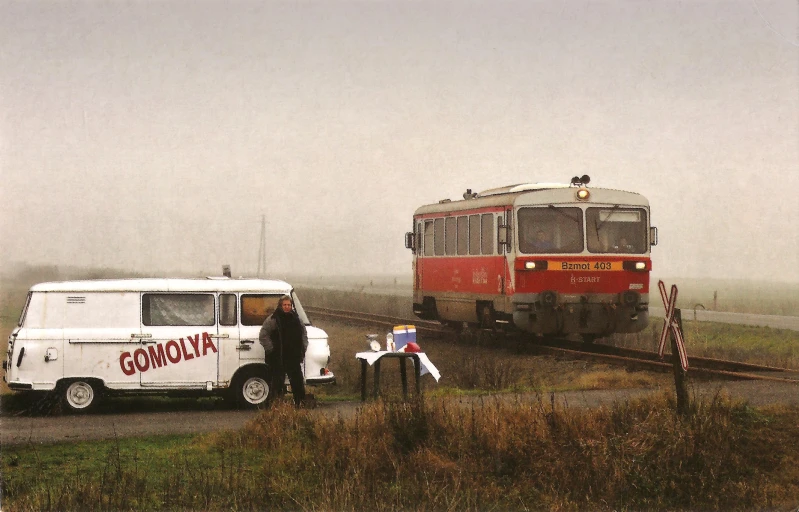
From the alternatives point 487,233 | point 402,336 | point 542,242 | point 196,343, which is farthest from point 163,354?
point 487,233

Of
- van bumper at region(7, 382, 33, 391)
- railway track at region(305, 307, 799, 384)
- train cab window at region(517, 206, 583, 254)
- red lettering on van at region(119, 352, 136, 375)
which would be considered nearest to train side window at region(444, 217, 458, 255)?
railway track at region(305, 307, 799, 384)

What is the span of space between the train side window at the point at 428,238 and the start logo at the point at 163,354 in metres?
11.3

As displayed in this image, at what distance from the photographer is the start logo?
44.5ft

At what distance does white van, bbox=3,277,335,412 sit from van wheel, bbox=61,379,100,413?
0.5 inches

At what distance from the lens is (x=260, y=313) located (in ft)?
46.1

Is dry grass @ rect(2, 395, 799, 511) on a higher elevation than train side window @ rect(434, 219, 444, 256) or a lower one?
lower

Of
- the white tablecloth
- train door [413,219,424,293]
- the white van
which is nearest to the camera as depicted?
the white tablecloth

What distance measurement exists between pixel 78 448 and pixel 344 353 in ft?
39.2

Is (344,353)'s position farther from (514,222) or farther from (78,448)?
(78,448)

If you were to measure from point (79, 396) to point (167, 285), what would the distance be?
172 centimetres

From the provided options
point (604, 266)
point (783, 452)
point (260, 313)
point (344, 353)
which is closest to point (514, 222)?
point (604, 266)

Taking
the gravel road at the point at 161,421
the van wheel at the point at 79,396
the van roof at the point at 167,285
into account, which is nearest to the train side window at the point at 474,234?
the gravel road at the point at 161,421

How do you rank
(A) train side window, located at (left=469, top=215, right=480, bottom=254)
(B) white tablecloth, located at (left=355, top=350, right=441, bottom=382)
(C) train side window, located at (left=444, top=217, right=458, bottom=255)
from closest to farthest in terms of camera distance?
(B) white tablecloth, located at (left=355, top=350, right=441, bottom=382)
(A) train side window, located at (left=469, top=215, right=480, bottom=254)
(C) train side window, located at (left=444, top=217, right=458, bottom=255)

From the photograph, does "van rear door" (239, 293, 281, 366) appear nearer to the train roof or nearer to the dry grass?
the dry grass
